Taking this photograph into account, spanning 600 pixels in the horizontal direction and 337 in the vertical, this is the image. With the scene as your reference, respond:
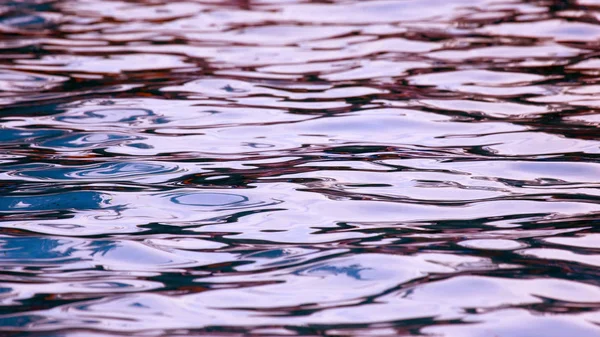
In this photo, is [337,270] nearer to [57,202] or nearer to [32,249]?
[32,249]

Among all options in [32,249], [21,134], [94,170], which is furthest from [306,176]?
[21,134]

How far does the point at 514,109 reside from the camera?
4.07 metres

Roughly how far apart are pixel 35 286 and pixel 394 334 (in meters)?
1.02

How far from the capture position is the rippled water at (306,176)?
216cm

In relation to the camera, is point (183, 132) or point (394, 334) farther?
point (183, 132)

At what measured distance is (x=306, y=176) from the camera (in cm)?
320

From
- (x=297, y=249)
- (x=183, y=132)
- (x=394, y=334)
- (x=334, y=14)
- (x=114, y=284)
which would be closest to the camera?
(x=394, y=334)

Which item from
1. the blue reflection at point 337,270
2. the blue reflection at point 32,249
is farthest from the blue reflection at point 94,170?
the blue reflection at point 337,270

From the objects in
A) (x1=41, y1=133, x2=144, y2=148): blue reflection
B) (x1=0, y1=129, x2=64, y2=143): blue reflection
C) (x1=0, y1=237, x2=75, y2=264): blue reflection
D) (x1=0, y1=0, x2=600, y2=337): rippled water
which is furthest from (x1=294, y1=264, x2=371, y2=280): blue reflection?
(x1=0, y1=129, x2=64, y2=143): blue reflection

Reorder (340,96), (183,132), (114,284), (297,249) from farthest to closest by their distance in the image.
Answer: (340,96), (183,132), (297,249), (114,284)

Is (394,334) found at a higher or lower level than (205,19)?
lower

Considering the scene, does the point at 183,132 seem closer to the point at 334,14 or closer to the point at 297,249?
the point at 297,249

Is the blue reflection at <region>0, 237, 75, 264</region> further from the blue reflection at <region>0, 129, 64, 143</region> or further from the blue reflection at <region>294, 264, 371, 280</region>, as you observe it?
the blue reflection at <region>0, 129, 64, 143</region>

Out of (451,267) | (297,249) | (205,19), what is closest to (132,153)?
(297,249)
